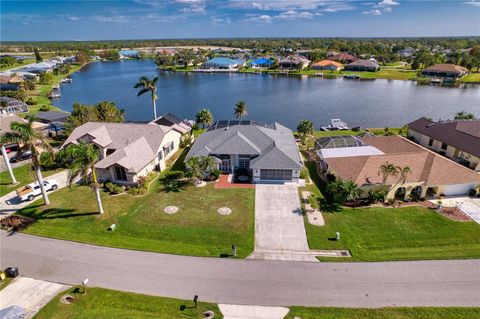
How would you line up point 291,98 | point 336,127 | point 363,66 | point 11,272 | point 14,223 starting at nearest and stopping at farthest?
1. point 11,272
2. point 14,223
3. point 336,127
4. point 291,98
5. point 363,66

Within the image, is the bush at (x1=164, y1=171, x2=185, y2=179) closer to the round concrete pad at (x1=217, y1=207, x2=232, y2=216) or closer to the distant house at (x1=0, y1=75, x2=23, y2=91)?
the round concrete pad at (x1=217, y1=207, x2=232, y2=216)

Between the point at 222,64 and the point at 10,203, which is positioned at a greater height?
the point at 222,64

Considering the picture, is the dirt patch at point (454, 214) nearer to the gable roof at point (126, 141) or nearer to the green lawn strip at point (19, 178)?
the gable roof at point (126, 141)

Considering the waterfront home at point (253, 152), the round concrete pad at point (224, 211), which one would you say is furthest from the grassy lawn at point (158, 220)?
the waterfront home at point (253, 152)

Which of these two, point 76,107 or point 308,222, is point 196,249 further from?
point 76,107

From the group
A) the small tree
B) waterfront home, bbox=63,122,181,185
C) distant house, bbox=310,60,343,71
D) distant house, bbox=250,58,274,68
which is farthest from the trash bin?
distant house, bbox=250,58,274,68

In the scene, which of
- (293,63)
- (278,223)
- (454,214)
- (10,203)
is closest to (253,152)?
(278,223)

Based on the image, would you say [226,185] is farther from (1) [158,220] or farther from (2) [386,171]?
(2) [386,171]
